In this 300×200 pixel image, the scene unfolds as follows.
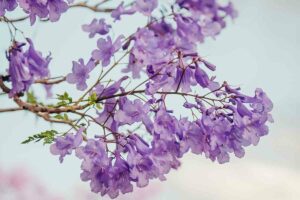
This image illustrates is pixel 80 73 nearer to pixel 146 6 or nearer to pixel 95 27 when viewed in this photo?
pixel 95 27

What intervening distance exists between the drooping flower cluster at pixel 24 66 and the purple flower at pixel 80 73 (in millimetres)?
132

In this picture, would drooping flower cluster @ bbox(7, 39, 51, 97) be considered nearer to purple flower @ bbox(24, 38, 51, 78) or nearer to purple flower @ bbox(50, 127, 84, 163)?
purple flower @ bbox(24, 38, 51, 78)

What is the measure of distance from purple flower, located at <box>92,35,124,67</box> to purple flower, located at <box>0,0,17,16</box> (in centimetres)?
23

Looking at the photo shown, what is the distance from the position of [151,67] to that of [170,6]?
0.16 m

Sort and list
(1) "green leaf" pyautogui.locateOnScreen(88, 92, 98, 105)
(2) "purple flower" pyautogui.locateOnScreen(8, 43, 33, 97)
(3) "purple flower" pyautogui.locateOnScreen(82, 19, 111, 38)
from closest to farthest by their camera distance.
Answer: (2) "purple flower" pyautogui.locateOnScreen(8, 43, 33, 97) → (3) "purple flower" pyautogui.locateOnScreen(82, 19, 111, 38) → (1) "green leaf" pyautogui.locateOnScreen(88, 92, 98, 105)

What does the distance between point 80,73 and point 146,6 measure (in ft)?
0.89

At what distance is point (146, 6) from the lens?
4.37 feet

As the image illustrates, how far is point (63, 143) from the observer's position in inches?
59.3

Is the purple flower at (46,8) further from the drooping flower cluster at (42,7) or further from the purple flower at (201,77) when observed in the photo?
the purple flower at (201,77)

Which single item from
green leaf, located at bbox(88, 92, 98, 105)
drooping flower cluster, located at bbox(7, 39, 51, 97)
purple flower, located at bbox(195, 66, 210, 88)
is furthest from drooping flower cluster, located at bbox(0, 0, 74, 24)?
purple flower, located at bbox(195, 66, 210, 88)

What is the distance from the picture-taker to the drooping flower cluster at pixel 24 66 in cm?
132

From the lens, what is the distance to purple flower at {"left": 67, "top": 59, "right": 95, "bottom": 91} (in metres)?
1.50

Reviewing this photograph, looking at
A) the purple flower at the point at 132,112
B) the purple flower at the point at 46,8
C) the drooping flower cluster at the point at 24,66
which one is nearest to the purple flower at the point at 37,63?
the drooping flower cluster at the point at 24,66

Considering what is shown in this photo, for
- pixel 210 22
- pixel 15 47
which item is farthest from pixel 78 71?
pixel 210 22
